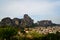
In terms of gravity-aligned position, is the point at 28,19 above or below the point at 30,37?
above

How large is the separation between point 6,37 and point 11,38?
47.4 inches

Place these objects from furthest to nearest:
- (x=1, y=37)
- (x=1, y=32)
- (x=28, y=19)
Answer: (x=28, y=19) < (x=1, y=32) < (x=1, y=37)

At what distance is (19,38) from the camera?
156 feet

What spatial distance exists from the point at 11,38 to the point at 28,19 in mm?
85225

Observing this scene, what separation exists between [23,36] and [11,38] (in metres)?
3.34

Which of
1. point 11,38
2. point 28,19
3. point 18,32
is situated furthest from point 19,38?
point 28,19

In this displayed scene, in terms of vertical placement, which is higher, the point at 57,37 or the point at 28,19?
the point at 28,19

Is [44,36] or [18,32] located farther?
[18,32]

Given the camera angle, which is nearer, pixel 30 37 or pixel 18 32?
pixel 30 37

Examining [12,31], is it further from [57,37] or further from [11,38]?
[57,37]

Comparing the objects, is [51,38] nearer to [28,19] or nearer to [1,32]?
[1,32]

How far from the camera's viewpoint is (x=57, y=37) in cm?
4881

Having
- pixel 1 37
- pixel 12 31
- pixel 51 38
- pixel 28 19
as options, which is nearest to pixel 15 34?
pixel 12 31

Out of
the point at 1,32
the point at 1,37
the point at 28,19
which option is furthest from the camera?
the point at 28,19
